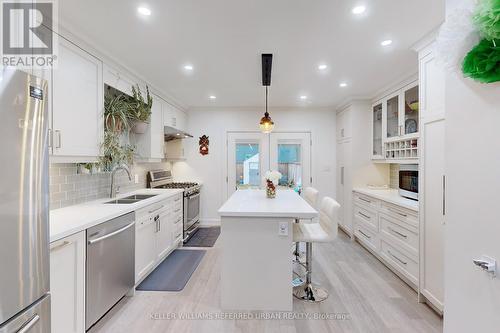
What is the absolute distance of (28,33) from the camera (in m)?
1.62

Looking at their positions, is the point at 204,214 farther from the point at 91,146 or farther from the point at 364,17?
the point at 364,17

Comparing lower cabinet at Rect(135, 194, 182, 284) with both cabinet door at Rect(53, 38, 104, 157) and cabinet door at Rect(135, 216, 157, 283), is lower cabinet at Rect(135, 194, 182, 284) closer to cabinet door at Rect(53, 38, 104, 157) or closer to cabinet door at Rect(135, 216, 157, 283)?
cabinet door at Rect(135, 216, 157, 283)

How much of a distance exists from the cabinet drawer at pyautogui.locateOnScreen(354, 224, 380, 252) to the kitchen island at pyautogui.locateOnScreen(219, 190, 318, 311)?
6.06ft

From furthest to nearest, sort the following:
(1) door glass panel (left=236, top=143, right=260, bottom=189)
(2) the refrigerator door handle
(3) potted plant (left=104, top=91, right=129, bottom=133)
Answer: (1) door glass panel (left=236, top=143, right=260, bottom=189)
(3) potted plant (left=104, top=91, right=129, bottom=133)
(2) the refrigerator door handle

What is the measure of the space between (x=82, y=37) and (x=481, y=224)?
121 inches

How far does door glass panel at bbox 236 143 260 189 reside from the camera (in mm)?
5309

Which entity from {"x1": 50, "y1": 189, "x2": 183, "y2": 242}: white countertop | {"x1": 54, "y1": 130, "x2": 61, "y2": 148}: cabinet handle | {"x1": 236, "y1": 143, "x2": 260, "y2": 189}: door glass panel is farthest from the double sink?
{"x1": 236, "y1": 143, "x2": 260, "y2": 189}: door glass panel

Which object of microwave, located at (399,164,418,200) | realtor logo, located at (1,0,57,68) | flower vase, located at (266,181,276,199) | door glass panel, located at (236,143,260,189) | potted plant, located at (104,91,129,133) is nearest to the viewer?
realtor logo, located at (1,0,57,68)

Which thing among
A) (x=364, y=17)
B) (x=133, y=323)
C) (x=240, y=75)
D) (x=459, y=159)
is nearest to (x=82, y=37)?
(x=240, y=75)

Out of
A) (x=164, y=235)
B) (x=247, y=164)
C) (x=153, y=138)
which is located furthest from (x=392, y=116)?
(x=164, y=235)

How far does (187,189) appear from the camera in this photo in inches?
163

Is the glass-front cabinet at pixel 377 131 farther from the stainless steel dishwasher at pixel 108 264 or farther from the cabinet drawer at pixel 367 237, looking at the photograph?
the stainless steel dishwasher at pixel 108 264

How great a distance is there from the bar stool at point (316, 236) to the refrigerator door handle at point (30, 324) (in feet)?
6.14

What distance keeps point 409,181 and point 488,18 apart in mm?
2655
